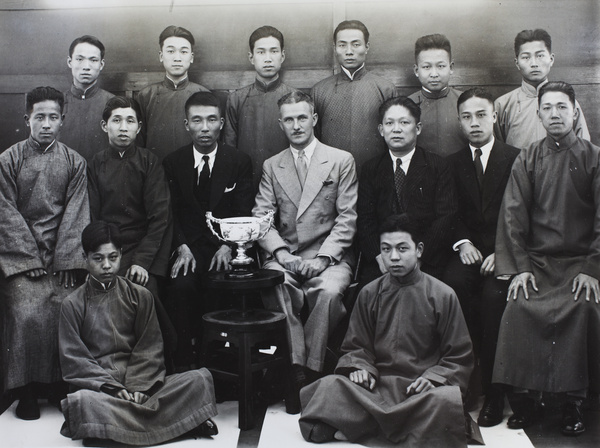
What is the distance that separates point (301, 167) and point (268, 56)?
82cm

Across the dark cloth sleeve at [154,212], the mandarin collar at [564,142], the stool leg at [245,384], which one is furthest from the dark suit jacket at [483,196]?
the dark cloth sleeve at [154,212]

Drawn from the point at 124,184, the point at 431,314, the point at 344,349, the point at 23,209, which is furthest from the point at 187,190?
the point at 431,314

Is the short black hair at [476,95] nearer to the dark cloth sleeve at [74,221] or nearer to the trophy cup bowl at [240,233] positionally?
the trophy cup bowl at [240,233]

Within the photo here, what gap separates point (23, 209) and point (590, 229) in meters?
3.01

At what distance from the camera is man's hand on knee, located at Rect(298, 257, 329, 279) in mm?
3701

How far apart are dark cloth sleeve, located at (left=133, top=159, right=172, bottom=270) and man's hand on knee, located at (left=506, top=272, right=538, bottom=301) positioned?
1.93 meters

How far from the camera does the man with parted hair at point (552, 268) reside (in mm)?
3143

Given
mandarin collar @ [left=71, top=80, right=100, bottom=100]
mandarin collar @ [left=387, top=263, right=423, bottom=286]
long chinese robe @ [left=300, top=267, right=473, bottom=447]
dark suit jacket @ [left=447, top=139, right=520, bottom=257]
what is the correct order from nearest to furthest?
long chinese robe @ [left=300, top=267, right=473, bottom=447] → mandarin collar @ [left=387, top=263, right=423, bottom=286] → dark suit jacket @ [left=447, top=139, right=520, bottom=257] → mandarin collar @ [left=71, top=80, right=100, bottom=100]

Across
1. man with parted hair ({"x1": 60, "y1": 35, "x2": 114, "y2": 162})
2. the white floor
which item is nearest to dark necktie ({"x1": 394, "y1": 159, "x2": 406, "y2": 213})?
the white floor

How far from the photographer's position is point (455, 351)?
304 centimetres

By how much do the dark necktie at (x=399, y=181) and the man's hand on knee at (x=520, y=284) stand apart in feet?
2.56

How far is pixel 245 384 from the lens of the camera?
3168mm

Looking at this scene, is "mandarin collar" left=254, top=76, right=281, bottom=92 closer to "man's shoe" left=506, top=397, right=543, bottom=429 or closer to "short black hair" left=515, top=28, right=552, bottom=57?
"short black hair" left=515, top=28, right=552, bottom=57

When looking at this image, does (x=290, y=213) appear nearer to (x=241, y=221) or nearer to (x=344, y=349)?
(x=241, y=221)
